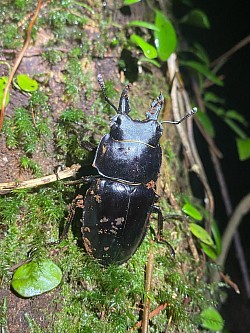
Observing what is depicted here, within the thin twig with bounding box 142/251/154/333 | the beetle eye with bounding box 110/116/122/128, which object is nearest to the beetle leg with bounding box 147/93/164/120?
the beetle eye with bounding box 110/116/122/128

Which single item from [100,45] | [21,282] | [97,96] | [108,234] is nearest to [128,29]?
[100,45]

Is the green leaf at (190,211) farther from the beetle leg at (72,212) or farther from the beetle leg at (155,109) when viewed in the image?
the beetle leg at (72,212)

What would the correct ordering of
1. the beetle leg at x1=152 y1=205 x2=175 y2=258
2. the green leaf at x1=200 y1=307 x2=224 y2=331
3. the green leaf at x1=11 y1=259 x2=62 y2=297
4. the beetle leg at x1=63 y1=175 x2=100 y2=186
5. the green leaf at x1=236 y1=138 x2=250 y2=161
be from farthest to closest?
the green leaf at x1=236 y1=138 x2=250 y2=161, the green leaf at x1=200 y1=307 x2=224 y2=331, the beetle leg at x1=152 y1=205 x2=175 y2=258, the beetle leg at x1=63 y1=175 x2=100 y2=186, the green leaf at x1=11 y1=259 x2=62 y2=297

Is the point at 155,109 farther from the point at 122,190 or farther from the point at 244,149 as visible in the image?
the point at 244,149

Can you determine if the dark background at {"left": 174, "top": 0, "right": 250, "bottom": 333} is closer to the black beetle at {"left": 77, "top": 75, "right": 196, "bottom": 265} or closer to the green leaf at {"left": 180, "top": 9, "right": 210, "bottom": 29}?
the green leaf at {"left": 180, "top": 9, "right": 210, "bottom": 29}

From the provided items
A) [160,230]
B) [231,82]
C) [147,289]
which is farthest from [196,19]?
[147,289]

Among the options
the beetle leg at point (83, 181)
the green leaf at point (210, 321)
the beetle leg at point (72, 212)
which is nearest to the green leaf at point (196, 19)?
the beetle leg at point (83, 181)

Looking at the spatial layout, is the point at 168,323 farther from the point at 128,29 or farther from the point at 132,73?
the point at 128,29
